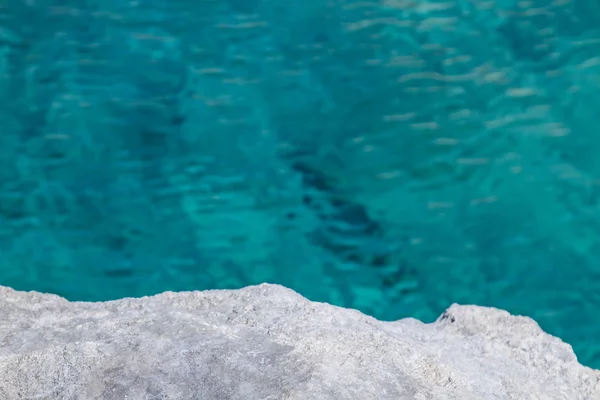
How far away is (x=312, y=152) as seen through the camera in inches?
158

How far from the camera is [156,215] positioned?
371 centimetres

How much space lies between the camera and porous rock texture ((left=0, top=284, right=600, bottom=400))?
71.2 inches

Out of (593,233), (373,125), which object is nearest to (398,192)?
(373,125)

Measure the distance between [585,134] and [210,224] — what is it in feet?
7.15

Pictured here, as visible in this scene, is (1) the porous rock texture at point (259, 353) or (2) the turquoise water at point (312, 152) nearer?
(1) the porous rock texture at point (259, 353)

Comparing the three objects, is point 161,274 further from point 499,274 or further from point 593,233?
point 593,233

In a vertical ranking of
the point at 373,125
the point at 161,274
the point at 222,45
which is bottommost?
the point at 161,274

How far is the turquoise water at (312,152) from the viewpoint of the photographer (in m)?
3.47

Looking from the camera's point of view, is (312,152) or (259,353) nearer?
(259,353)

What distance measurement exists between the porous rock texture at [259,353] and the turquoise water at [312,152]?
1.06 m

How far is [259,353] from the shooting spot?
6.29 feet

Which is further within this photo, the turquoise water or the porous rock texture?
the turquoise water

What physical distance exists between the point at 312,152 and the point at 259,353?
221 centimetres

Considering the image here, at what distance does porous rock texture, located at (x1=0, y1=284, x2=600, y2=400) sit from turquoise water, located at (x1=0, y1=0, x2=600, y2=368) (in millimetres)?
1062
